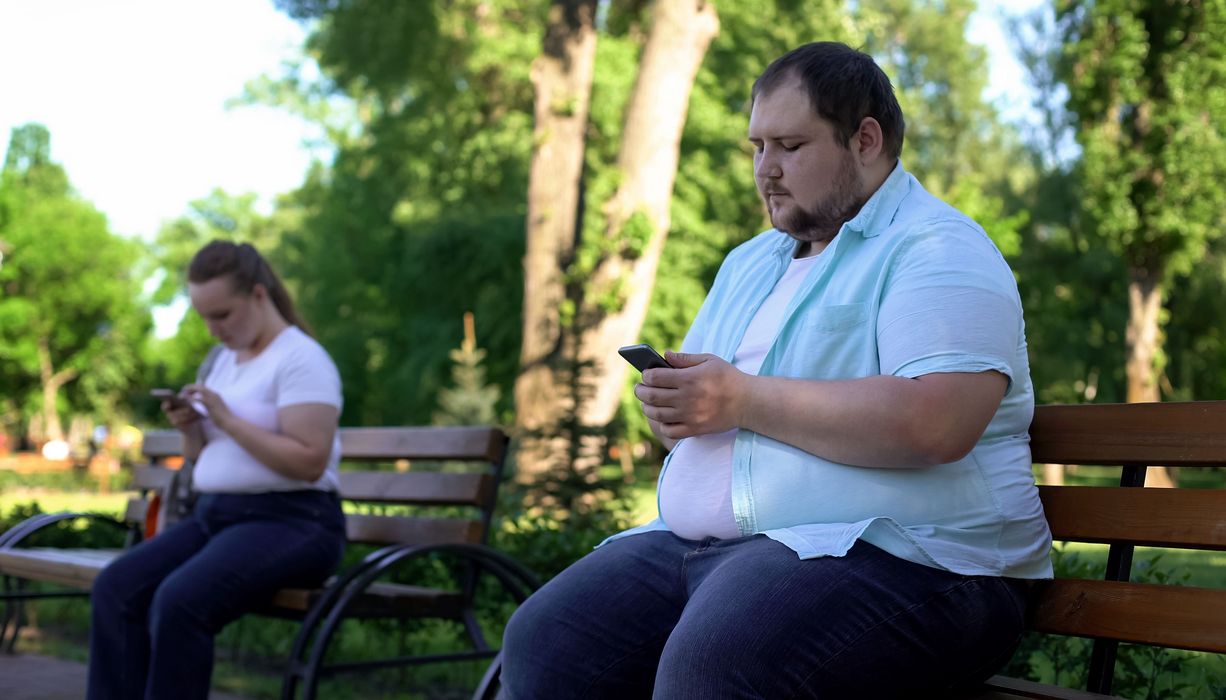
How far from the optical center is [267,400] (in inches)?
176

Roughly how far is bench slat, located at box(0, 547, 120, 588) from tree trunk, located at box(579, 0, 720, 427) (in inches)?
233

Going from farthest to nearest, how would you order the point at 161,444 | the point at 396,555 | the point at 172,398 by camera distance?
the point at 161,444 < the point at 172,398 < the point at 396,555

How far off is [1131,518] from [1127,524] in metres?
0.01

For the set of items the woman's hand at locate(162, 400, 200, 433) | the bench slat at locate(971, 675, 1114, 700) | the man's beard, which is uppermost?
the man's beard

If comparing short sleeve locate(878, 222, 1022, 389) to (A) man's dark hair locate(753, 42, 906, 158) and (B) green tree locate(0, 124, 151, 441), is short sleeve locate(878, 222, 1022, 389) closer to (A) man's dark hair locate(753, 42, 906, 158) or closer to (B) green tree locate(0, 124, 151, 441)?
(A) man's dark hair locate(753, 42, 906, 158)

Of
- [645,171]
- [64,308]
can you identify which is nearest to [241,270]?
[645,171]

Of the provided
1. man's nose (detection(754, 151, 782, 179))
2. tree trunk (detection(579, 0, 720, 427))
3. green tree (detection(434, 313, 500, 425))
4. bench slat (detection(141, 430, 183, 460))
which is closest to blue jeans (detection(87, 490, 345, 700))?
bench slat (detection(141, 430, 183, 460))

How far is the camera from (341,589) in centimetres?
414

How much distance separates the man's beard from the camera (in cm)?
263

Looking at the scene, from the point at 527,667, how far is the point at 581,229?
9591mm

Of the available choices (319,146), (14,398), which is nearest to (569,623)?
(319,146)

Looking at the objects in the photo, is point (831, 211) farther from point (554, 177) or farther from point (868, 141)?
point (554, 177)

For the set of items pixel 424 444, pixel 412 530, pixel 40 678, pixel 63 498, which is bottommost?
pixel 63 498

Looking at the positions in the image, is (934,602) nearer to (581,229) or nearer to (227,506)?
(227,506)
